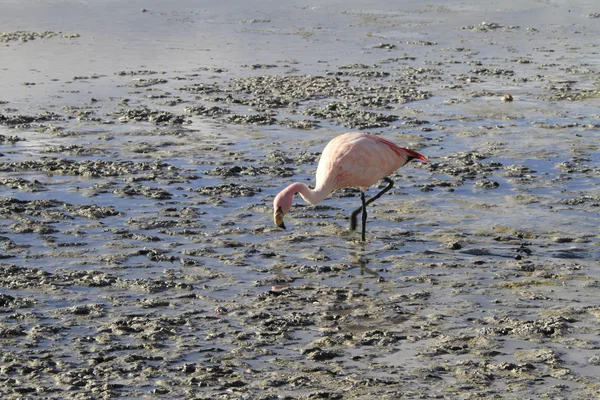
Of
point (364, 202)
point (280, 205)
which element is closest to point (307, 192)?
point (280, 205)

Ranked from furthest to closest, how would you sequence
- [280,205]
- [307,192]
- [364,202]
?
1. [364,202]
2. [307,192]
3. [280,205]

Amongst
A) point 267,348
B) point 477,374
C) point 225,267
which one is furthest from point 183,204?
point 477,374

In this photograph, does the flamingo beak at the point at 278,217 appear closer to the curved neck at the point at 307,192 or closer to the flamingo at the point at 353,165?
the curved neck at the point at 307,192

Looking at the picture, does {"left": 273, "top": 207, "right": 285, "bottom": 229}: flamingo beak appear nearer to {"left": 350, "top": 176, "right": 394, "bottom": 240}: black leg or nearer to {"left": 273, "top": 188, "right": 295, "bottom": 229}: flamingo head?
{"left": 273, "top": 188, "right": 295, "bottom": 229}: flamingo head

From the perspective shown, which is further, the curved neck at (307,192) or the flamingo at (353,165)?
the flamingo at (353,165)

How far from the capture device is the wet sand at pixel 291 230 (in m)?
6.37

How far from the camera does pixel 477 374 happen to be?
6176 millimetres

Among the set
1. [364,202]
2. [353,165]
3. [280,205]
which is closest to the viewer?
[280,205]

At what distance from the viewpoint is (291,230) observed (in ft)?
30.5

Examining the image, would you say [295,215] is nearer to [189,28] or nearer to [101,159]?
[101,159]

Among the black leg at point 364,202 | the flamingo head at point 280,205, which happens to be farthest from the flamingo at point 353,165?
the flamingo head at point 280,205

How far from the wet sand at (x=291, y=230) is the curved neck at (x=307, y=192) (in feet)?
1.09

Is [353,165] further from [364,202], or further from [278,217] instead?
[278,217]

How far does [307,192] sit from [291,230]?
1.54 feet
